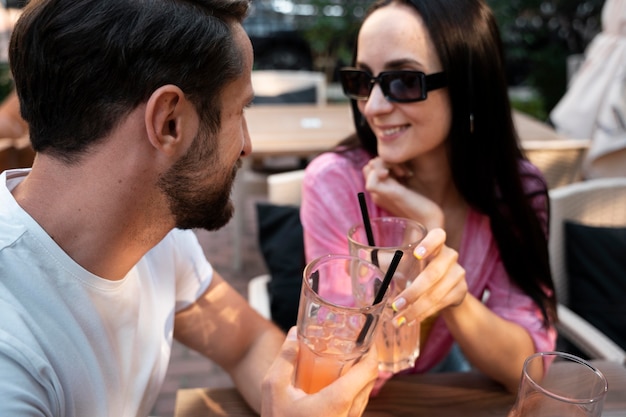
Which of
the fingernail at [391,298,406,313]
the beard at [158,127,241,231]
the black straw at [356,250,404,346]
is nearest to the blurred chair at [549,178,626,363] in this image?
the fingernail at [391,298,406,313]

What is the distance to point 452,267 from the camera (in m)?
1.36

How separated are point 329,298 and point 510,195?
88 centimetres

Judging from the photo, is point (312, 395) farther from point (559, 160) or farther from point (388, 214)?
point (559, 160)

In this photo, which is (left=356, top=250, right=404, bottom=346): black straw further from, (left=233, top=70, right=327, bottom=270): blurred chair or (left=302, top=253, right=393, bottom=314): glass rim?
(left=233, top=70, right=327, bottom=270): blurred chair

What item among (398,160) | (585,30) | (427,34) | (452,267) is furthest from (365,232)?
(585,30)

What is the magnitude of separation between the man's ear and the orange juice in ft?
1.54

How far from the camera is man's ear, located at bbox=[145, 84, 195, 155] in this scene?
111cm

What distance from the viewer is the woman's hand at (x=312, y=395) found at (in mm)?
997

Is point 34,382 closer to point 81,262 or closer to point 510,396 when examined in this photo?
point 81,262

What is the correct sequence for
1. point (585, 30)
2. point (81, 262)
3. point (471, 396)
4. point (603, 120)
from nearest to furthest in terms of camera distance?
point (81, 262) → point (471, 396) → point (603, 120) → point (585, 30)

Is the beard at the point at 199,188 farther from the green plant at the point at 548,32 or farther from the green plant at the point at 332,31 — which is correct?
the green plant at the point at 548,32

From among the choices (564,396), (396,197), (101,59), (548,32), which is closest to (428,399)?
(564,396)

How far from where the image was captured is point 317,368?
1.06 m

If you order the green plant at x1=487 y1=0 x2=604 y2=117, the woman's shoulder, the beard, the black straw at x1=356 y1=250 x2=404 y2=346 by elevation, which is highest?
the beard
